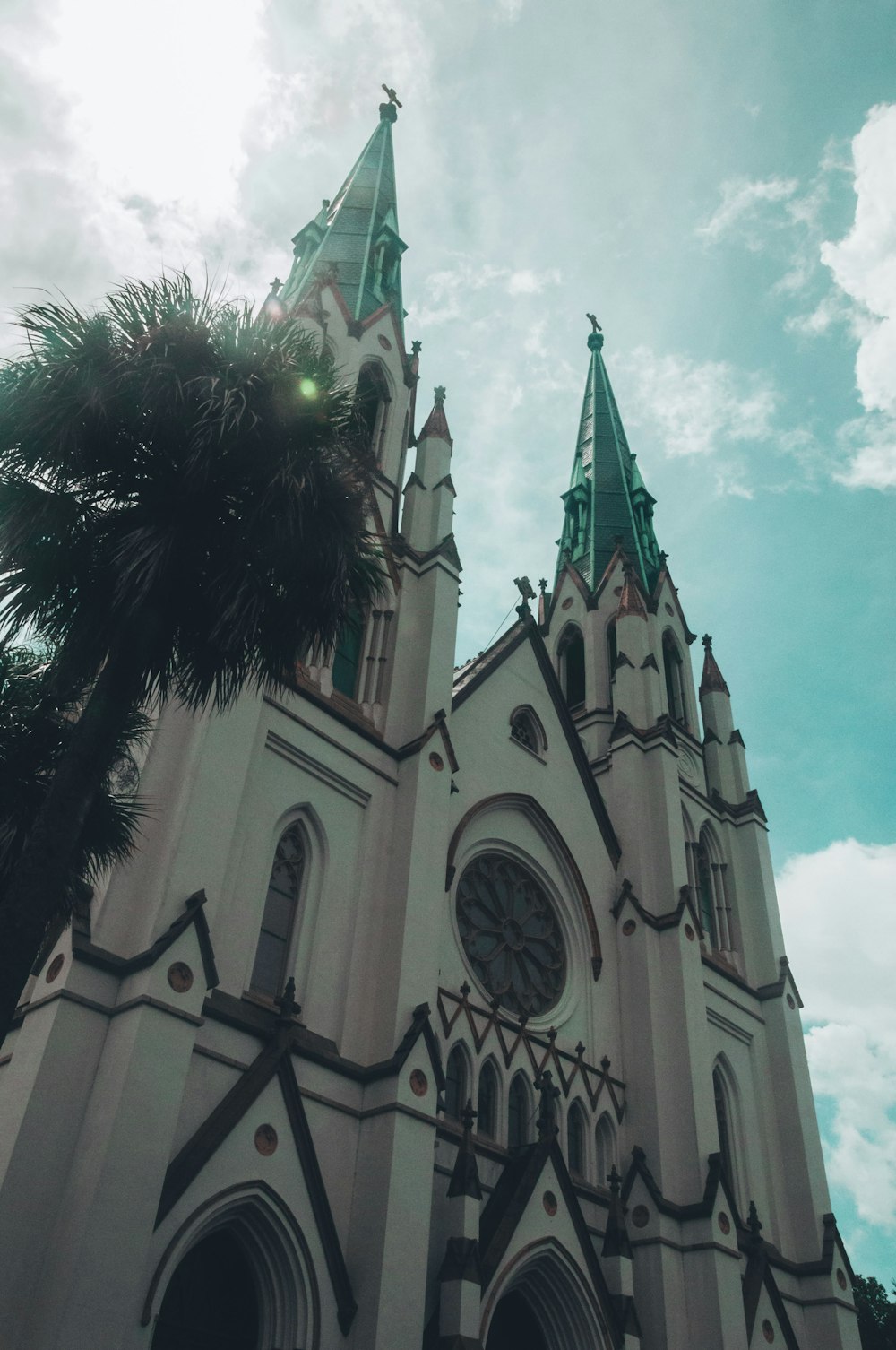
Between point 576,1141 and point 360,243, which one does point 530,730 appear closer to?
point 576,1141

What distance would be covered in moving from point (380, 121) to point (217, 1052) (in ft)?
94.6

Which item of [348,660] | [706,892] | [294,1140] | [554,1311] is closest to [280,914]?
[294,1140]

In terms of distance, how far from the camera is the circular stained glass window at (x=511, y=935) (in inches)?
698

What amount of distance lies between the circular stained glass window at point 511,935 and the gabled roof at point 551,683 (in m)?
2.60

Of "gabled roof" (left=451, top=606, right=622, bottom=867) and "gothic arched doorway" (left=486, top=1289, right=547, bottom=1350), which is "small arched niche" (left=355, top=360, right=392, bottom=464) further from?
"gothic arched doorway" (left=486, top=1289, right=547, bottom=1350)

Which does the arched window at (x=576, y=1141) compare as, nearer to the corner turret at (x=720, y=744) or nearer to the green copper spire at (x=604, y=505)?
the corner turret at (x=720, y=744)

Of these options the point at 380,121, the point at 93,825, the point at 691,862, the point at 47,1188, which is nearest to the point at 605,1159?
the point at 691,862

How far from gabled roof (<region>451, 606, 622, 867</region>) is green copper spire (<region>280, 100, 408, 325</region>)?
720cm

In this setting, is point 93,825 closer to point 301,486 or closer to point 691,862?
point 301,486

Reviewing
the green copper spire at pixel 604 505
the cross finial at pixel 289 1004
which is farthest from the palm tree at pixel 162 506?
the green copper spire at pixel 604 505

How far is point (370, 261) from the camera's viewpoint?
26.3 meters

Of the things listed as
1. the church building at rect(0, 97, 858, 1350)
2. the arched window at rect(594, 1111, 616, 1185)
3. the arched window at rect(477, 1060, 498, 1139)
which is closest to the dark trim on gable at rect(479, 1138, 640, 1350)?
the church building at rect(0, 97, 858, 1350)

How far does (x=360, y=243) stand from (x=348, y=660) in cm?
1343

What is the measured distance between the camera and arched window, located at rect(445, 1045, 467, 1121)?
51.2ft
